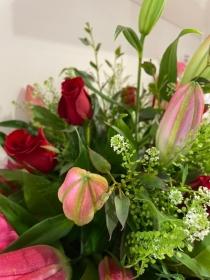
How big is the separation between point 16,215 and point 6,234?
3 cm

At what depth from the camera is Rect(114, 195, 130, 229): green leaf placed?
0.49 meters

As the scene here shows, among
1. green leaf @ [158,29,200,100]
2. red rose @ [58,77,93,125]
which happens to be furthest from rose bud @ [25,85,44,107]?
green leaf @ [158,29,200,100]

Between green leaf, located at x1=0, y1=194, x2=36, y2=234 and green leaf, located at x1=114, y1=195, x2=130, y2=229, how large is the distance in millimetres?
147

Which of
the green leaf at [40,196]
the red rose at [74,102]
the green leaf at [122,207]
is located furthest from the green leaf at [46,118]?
the green leaf at [122,207]

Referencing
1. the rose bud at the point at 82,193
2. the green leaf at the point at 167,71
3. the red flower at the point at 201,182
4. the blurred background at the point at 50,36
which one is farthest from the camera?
the blurred background at the point at 50,36

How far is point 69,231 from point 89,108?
10.0 inches

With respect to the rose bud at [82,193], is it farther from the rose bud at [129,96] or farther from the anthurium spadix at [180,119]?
the rose bud at [129,96]

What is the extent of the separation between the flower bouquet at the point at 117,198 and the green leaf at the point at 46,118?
5cm

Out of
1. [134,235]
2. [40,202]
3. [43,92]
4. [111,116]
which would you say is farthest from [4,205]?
[43,92]

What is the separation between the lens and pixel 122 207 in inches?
19.6

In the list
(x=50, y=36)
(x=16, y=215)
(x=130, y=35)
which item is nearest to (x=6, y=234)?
(x=16, y=215)

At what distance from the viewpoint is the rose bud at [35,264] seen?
46cm

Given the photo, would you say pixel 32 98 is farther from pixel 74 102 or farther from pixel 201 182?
pixel 201 182

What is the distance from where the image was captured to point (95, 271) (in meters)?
0.53
